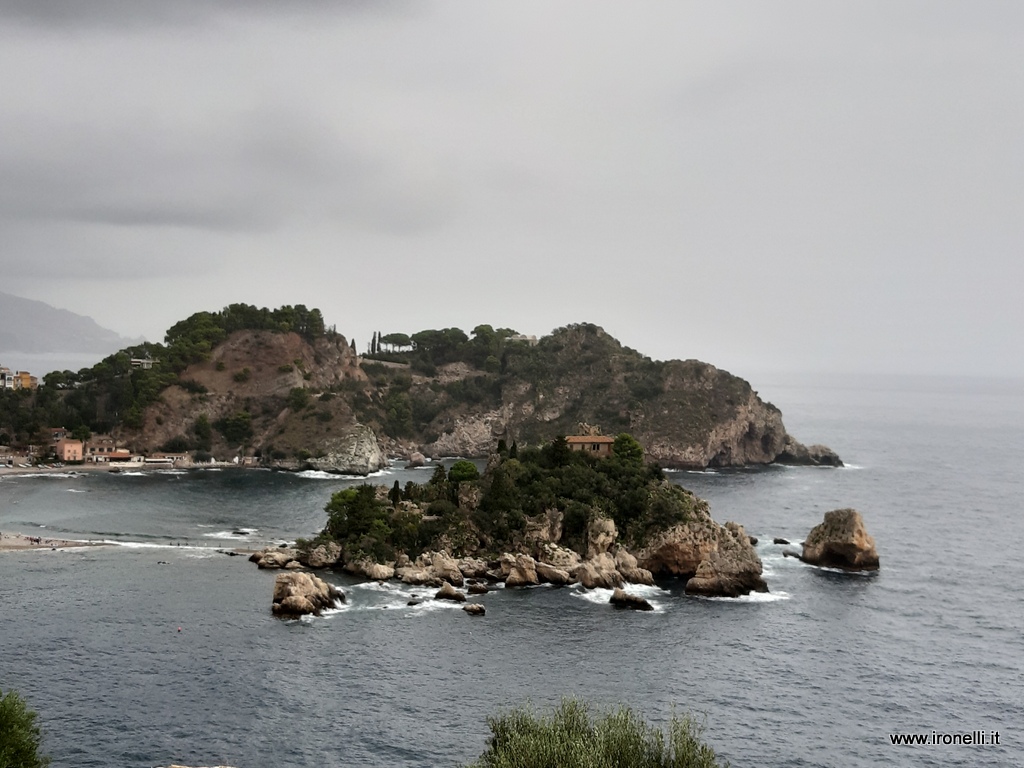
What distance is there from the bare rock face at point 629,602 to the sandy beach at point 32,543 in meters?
55.2

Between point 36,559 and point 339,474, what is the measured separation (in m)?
74.2

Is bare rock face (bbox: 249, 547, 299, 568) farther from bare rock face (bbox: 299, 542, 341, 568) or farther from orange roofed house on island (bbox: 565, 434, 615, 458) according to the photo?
orange roofed house on island (bbox: 565, 434, 615, 458)

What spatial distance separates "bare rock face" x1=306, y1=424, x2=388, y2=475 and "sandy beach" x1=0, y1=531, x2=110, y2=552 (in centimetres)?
6645

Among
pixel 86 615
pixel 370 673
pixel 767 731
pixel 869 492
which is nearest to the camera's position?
pixel 767 731

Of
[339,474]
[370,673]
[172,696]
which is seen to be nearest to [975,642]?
[370,673]

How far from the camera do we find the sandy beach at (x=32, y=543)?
94.8 metres

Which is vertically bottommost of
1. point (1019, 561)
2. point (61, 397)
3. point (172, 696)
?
point (172, 696)

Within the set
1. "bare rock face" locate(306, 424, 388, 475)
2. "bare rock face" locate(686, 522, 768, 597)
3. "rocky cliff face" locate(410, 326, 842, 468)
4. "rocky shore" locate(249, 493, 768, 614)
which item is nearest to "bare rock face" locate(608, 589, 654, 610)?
"rocky shore" locate(249, 493, 768, 614)

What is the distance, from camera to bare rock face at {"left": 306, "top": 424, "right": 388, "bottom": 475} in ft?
537

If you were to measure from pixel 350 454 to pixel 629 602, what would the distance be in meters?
94.1

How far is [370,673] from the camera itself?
205 feet

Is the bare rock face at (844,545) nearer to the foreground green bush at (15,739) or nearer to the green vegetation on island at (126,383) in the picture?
the foreground green bush at (15,739)

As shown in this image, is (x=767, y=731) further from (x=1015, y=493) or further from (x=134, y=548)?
(x=1015, y=493)

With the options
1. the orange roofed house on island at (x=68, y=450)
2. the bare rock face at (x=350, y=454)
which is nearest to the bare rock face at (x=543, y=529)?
the bare rock face at (x=350, y=454)
